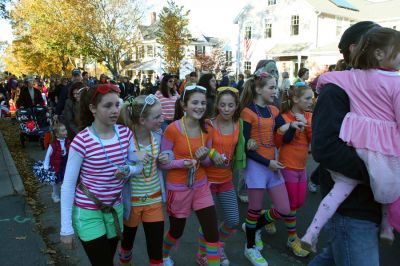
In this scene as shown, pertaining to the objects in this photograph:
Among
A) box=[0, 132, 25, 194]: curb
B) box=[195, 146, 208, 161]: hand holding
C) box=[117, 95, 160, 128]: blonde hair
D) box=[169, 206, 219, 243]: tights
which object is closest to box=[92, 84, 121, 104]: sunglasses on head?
box=[117, 95, 160, 128]: blonde hair

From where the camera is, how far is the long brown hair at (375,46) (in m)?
1.80

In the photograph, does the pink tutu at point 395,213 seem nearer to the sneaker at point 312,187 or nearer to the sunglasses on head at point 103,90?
the sunglasses on head at point 103,90

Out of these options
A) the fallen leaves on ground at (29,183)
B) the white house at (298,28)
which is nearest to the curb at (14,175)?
the fallen leaves on ground at (29,183)

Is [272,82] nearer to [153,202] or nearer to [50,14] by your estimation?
[153,202]

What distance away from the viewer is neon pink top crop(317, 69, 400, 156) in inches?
69.7

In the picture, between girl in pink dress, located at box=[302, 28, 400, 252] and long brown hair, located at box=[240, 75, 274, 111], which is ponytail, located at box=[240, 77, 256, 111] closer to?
long brown hair, located at box=[240, 75, 274, 111]

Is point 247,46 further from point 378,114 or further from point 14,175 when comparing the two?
point 378,114

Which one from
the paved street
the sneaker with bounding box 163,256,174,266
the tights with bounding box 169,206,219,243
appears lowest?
the paved street

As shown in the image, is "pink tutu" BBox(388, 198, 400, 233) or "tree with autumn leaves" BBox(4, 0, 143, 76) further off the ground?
"tree with autumn leaves" BBox(4, 0, 143, 76)

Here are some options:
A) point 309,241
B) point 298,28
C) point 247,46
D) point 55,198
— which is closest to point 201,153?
point 309,241

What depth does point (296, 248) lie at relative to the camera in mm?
3984

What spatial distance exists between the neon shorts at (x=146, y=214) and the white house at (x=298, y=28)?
1026 inches

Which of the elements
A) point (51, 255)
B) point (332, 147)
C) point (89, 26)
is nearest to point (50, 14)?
point (89, 26)

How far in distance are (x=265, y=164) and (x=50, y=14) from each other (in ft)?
96.5
